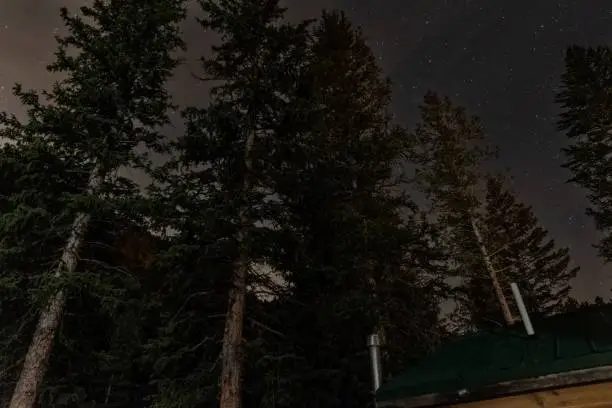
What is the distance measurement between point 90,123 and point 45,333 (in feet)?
18.1

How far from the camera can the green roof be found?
444 cm

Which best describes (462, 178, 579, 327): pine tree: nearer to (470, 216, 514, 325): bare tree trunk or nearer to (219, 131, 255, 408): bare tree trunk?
(470, 216, 514, 325): bare tree trunk

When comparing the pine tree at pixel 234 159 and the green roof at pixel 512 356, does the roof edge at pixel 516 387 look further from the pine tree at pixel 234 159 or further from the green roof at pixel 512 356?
the pine tree at pixel 234 159

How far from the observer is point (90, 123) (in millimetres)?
12000

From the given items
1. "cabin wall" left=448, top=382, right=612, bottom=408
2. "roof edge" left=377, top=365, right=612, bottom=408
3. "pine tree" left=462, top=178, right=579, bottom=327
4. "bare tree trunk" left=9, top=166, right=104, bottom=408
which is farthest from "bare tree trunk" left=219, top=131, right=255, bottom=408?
"pine tree" left=462, top=178, right=579, bottom=327

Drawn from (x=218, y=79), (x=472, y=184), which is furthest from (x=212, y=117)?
(x=472, y=184)

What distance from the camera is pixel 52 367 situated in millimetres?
13875

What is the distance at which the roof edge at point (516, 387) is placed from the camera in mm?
4117

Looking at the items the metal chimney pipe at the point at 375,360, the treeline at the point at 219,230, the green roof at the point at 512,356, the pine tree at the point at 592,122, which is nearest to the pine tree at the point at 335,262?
the treeline at the point at 219,230

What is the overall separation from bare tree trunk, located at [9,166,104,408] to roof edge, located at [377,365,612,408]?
8108mm

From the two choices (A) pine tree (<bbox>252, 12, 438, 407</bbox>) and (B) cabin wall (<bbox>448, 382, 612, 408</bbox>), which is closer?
(B) cabin wall (<bbox>448, 382, 612, 408</bbox>)

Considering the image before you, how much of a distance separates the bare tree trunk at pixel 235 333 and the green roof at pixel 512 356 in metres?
3.99

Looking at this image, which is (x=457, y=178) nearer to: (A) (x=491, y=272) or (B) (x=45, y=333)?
(A) (x=491, y=272)

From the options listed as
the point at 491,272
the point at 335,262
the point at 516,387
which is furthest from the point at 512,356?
the point at 491,272
